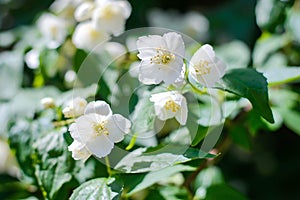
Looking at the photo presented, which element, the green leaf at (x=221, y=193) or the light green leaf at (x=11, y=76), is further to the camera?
the light green leaf at (x=11, y=76)

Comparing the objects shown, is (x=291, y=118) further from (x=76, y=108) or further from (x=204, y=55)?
(x=76, y=108)

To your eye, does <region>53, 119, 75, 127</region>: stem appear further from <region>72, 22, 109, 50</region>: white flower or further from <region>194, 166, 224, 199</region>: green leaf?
<region>194, 166, 224, 199</region>: green leaf

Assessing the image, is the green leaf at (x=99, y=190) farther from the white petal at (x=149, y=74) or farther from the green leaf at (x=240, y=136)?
the green leaf at (x=240, y=136)

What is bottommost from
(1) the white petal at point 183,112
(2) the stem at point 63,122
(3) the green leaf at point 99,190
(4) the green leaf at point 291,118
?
(4) the green leaf at point 291,118

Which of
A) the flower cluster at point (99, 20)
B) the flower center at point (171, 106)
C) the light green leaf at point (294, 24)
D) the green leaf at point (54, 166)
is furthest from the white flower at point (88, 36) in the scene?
the light green leaf at point (294, 24)

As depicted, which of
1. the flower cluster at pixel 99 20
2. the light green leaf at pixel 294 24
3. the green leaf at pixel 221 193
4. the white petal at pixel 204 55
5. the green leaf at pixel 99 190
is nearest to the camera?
the green leaf at pixel 99 190

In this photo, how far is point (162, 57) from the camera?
111cm

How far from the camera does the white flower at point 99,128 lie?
43.0 inches

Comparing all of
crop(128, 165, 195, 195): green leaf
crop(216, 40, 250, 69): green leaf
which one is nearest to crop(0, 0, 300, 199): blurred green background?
crop(216, 40, 250, 69): green leaf

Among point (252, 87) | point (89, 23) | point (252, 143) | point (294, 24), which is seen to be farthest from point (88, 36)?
point (252, 143)

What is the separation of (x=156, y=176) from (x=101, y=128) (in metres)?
0.18

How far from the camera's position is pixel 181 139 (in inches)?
48.9

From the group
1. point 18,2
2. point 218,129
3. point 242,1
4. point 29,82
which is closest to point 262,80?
point 218,129

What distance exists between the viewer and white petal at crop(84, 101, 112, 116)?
1.09 m
